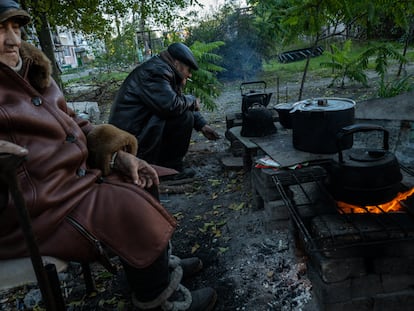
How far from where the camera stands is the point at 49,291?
154cm

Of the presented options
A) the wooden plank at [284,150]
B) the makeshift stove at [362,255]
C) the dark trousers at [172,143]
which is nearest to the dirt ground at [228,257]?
the makeshift stove at [362,255]

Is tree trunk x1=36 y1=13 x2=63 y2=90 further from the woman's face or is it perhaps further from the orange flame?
the orange flame

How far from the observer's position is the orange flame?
2.16m

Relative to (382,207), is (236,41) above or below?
above

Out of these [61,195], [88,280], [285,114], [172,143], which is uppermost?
[61,195]

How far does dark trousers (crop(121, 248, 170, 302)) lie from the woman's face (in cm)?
126

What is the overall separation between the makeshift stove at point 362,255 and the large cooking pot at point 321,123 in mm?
883

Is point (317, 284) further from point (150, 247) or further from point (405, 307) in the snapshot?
point (150, 247)

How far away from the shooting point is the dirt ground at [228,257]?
96.8 inches

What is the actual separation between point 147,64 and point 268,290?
3.18 m

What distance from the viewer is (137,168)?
2.09 metres

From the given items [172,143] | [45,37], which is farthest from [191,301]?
[45,37]

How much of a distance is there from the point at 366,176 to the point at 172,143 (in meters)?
3.13

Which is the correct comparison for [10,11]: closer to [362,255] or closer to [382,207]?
[362,255]
